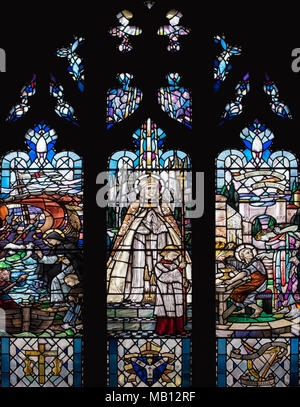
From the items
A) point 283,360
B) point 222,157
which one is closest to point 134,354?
point 283,360

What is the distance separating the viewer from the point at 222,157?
8.78 m

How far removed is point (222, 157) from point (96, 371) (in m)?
2.83

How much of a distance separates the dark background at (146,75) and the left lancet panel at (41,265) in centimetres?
19

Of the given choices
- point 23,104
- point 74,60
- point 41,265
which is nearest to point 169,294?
point 41,265

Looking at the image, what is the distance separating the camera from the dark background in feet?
28.6

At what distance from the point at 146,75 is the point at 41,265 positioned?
102 inches

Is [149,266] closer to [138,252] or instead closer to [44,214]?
[138,252]

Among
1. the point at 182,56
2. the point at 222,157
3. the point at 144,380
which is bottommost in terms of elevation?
the point at 144,380

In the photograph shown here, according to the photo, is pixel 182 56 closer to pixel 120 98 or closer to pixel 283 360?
pixel 120 98

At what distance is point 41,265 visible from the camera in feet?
28.1

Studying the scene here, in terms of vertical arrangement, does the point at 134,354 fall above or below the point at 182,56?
below

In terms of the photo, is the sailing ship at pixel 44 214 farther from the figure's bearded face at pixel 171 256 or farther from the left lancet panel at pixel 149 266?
the figure's bearded face at pixel 171 256

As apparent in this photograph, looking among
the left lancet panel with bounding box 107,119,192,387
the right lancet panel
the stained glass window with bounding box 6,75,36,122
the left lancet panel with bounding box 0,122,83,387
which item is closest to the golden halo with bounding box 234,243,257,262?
the right lancet panel

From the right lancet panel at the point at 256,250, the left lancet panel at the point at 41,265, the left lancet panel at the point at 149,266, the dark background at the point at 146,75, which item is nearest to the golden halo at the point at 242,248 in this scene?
the right lancet panel at the point at 256,250
